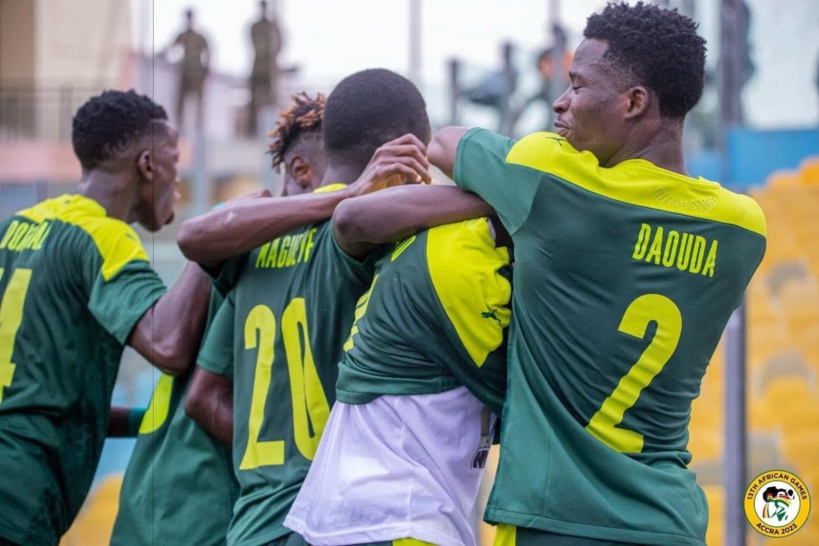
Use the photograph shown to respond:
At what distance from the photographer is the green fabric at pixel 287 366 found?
7.66ft

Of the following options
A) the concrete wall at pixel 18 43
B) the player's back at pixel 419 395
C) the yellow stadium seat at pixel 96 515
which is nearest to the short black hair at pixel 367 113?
the player's back at pixel 419 395

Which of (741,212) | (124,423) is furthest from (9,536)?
(741,212)

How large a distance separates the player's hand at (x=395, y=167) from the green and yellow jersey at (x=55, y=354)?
2.96ft

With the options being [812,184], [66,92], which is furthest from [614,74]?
[66,92]

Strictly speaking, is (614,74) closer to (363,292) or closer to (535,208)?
(535,208)

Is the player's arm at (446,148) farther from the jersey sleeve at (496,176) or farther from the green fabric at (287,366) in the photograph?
the green fabric at (287,366)

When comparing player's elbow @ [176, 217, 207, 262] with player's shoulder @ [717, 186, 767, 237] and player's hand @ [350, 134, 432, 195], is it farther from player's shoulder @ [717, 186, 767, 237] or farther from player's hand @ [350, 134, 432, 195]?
player's shoulder @ [717, 186, 767, 237]

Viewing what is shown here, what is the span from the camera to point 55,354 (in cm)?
312

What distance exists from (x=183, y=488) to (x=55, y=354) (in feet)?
1.98

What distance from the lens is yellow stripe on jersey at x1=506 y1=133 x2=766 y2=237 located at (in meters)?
1.96

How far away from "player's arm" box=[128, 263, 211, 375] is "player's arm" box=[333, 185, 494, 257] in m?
0.80

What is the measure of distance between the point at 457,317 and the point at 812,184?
18.3ft

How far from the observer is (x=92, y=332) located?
125 inches

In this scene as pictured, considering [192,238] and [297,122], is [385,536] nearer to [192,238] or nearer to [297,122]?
[192,238]
